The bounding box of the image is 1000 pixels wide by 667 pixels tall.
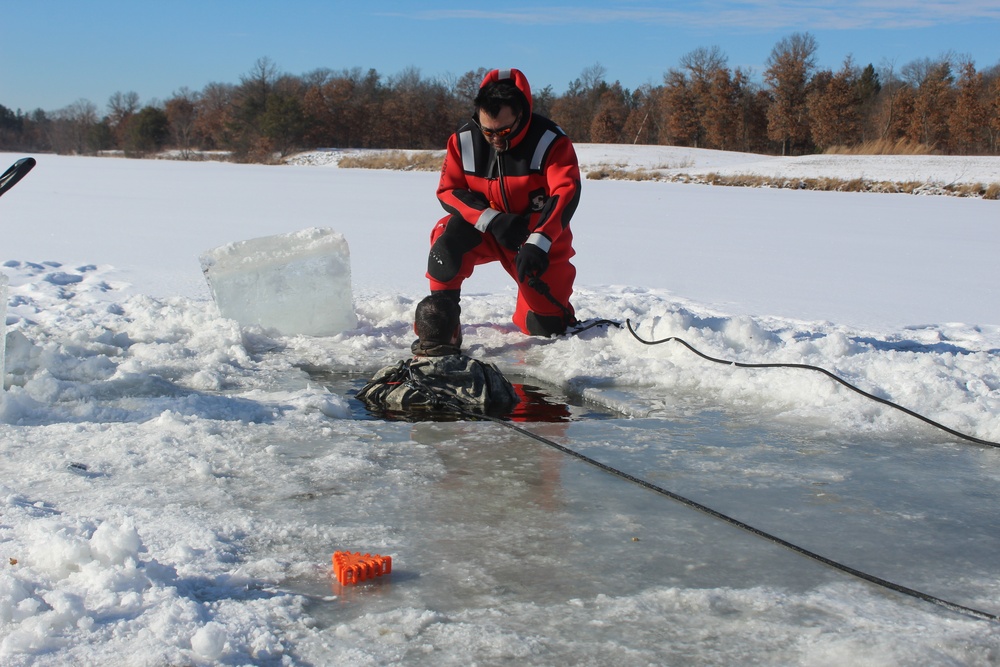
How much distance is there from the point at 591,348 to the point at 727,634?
2.54 m

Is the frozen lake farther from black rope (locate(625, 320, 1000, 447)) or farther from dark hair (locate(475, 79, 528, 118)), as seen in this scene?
dark hair (locate(475, 79, 528, 118))

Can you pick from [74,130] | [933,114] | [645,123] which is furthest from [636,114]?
[74,130]

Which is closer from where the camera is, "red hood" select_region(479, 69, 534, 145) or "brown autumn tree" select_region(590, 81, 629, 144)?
"red hood" select_region(479, 69, 534, 145)

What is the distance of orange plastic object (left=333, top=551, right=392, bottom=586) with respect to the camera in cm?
186

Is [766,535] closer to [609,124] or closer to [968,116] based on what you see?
[968,116]

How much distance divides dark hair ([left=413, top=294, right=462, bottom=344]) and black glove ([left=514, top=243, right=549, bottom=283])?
0.44 m

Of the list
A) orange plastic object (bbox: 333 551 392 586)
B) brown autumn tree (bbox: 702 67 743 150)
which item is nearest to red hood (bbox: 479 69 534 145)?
orange plastic object (bbox: 333 551 392 586)

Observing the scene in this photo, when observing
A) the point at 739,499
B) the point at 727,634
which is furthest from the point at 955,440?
the point at 727,634

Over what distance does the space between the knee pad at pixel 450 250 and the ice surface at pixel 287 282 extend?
1.49ft

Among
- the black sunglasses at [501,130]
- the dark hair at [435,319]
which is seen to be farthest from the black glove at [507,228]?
the dark hair at [435,319]

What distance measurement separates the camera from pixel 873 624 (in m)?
1.76

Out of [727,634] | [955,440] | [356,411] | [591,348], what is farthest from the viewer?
[591,348]

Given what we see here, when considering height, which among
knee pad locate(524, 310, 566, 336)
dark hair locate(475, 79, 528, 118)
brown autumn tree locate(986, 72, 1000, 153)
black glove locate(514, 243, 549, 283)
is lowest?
knee pad locate(524, 310, 566, 336)

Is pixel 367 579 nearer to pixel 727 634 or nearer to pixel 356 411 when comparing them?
pixel 727 634
